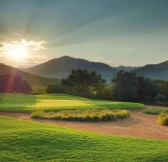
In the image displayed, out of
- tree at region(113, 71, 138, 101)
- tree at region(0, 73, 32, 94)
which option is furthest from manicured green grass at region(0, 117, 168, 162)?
tree at region(0, 73, 32, 94)

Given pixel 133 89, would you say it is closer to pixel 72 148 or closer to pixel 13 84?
pixel 13 84

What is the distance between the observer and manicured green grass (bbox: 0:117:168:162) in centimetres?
984

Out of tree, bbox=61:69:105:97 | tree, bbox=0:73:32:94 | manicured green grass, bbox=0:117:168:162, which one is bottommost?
manicured green grass, bbox=0:117:168:162

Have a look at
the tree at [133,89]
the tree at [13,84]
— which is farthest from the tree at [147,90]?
the tree at [13,84]

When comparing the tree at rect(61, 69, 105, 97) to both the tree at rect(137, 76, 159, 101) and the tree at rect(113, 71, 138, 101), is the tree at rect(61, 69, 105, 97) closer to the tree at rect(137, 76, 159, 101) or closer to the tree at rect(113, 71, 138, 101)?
the tree at rect(113, 71, 138, 101)

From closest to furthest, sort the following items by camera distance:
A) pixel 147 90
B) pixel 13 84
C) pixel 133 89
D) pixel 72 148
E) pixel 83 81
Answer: pixel 72 148 < pixel 133 89 < pixel 147 90 < pixel 13 84 < pixel 83 81

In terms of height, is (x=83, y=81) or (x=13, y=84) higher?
(x=83, y=81)

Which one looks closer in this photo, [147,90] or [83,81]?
[147,90]

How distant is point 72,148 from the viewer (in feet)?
35.9

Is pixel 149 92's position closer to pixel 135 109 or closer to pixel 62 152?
pixel 135 109

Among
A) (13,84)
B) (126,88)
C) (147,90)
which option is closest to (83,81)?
(13,84)

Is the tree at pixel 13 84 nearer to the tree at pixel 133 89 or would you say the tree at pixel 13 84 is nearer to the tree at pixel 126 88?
the tree at pixel 126 88

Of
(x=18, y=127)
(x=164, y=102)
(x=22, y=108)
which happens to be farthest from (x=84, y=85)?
(x=18, y=127)

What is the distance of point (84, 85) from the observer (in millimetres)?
69562
